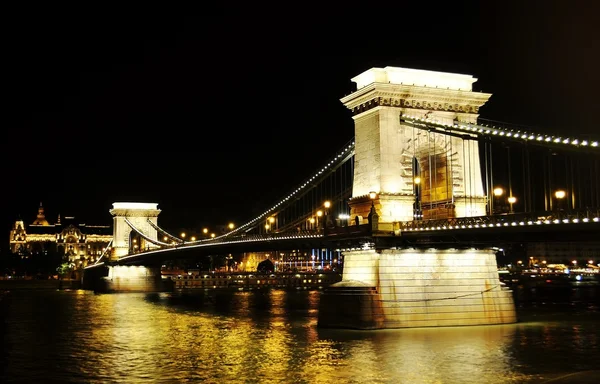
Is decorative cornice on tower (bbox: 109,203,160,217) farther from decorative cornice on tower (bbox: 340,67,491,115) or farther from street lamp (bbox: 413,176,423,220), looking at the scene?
decorative cornice on tower (bbox: 340,67,491,115)

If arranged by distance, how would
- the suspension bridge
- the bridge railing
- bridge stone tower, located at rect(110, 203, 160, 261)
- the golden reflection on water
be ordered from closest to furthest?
the golden reflection on water → the bridge railing → the suspension bridge → bridge stone tower, located at rect(110, 203, 160, 261)

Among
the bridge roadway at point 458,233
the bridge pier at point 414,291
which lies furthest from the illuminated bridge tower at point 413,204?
the bridge roadway at point 458,233

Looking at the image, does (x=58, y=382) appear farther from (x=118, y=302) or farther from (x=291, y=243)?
(x=118, y=302)

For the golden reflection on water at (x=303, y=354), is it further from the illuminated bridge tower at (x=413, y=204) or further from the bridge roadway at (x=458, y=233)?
the bridge roadway at (x=458, y=233)

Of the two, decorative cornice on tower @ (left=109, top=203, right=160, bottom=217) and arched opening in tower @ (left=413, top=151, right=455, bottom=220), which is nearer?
arched opening in tower @ (left=413, top=151, right=455, bottom=220)

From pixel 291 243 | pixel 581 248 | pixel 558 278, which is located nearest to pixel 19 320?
pixel 291 243

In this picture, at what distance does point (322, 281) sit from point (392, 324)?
70493 mm

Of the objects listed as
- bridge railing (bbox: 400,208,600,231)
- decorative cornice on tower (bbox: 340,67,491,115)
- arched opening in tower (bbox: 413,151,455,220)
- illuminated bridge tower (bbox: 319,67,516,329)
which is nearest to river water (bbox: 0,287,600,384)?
illuminated bridge tower (bbox: 319,67,516,329)

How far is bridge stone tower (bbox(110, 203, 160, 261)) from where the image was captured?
338 feet

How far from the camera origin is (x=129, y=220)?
10344 centimetres

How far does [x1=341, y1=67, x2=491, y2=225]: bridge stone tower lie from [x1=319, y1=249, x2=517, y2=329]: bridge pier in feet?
7.17

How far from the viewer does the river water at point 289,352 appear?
25.7 m

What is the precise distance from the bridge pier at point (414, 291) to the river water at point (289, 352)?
0.72m

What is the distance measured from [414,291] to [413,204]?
216 inches
